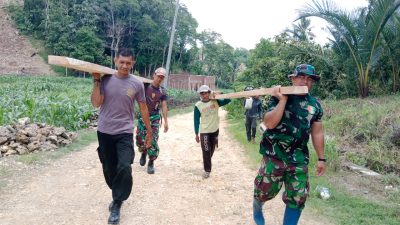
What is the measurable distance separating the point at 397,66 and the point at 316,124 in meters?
9.54

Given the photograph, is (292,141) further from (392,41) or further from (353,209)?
(392,41)

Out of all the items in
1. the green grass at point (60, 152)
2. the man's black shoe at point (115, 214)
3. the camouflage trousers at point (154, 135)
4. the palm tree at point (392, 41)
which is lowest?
the green grass at point (60, 152)

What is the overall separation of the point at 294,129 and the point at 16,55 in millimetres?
48132

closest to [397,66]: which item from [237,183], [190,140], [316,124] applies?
[190,140]

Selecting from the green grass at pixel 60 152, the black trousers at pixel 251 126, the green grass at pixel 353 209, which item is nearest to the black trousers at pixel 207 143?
the green grass at pixel 353 209

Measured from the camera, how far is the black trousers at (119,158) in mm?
4117

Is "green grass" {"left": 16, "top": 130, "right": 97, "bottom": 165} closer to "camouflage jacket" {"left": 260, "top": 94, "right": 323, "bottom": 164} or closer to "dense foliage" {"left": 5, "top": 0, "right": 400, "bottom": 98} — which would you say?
"camouflage jacket" {"left": 260, "top": 94, "right": 323, "bottom": 164}

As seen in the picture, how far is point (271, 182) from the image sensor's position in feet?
11.8

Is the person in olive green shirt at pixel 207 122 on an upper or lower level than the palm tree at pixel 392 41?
lower

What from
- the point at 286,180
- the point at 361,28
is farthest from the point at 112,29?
the point at 286,180

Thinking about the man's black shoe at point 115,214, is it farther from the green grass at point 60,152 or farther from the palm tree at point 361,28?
the palm tree at point 361,28

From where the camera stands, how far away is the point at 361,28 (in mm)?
11055

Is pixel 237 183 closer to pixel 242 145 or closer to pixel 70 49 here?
pixel 242 145

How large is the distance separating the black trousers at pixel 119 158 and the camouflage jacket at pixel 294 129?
1622 mm
